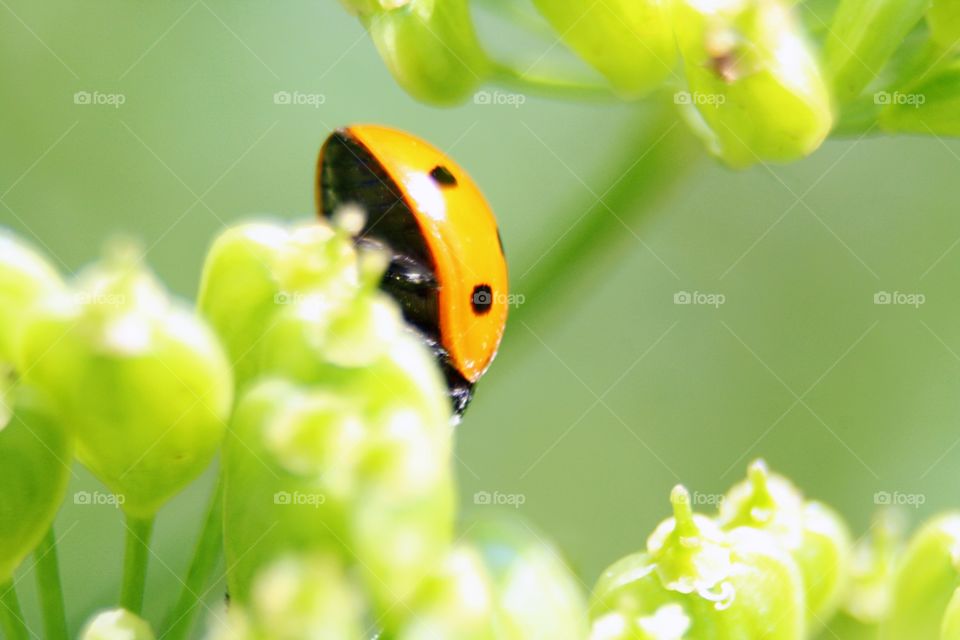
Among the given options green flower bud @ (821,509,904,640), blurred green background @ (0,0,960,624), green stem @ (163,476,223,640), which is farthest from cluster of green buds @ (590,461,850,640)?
blurred green background @ (0,0,960,624)

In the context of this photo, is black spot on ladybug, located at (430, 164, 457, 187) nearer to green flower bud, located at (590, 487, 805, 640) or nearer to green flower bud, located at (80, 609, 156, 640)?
green flower bud, located at (590, 487, 805, 640)

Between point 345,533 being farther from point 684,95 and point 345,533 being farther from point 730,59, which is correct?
point 684,95

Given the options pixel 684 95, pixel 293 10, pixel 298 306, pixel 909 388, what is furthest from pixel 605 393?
pixel 298 306

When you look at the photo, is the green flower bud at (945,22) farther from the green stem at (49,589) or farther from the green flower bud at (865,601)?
the green stem at (49,589)

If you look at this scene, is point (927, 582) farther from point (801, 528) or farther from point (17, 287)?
point (17, 287)

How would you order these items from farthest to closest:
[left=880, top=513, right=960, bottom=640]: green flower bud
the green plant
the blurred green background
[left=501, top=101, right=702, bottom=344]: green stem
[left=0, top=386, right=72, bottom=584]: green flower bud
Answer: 1. the blurred green background
2. [left=501, top=101, right=702, bottom=344]: green stem
3. [left=880, top=513, right=960, bottom=640]: green flower bud
4. [left=0, top=386, right=72, bottom=584]: green flower bud
5. the green plant

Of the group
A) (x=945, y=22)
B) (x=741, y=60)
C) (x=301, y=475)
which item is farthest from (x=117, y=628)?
(x=945, y=22)

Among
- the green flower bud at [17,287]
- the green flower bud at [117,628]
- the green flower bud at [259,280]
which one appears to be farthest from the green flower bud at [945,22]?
the green flower bud at [117,628]

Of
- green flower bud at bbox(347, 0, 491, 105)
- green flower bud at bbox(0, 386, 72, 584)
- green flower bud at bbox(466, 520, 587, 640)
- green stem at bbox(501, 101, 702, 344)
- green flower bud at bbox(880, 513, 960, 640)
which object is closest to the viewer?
green flower bud at bbox(466, 520, 587, 640)
